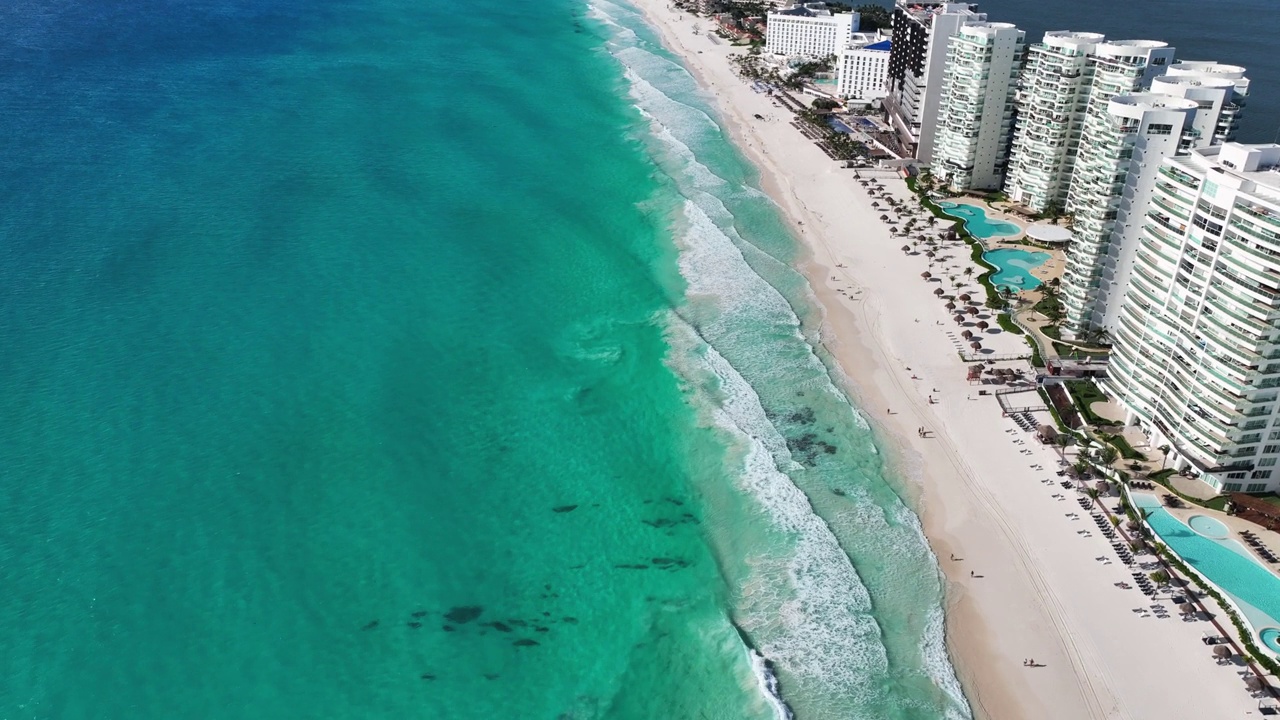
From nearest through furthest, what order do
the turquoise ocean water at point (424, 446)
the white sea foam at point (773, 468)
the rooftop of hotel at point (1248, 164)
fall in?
the turquoise ocean water at point (424, 446), the white sea foam at point (773, 468), the rooftop of hotel at point (1248, 164)

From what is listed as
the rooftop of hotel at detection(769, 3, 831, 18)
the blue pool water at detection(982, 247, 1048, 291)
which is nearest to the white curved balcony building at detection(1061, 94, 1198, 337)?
the blue pool water at detection(982, 247, 1048, 291)

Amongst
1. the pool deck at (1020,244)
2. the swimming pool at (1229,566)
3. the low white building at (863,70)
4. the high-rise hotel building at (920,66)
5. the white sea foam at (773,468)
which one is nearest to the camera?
the white sea foam at (773,468)

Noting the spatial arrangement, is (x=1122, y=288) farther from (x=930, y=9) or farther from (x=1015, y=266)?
(x=930, y=9)

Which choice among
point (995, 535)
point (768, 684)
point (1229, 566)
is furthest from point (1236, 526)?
point (768, 684)

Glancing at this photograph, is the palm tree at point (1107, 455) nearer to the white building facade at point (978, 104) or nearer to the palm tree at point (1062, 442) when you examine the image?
the palm tree at point (1062, 442)

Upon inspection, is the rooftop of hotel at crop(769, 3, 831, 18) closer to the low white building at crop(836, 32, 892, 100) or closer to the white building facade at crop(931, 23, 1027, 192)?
the low white building at crop(836, 32, 892, 100)

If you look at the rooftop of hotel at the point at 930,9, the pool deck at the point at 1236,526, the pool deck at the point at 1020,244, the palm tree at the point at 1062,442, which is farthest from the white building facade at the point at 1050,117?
the pool deck at the point at 1236,526

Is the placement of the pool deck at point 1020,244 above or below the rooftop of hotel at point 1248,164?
below
